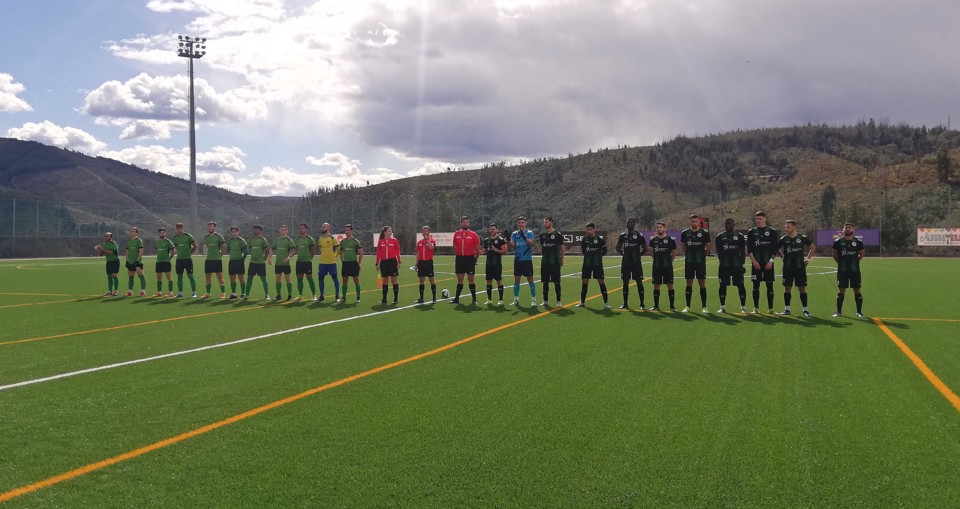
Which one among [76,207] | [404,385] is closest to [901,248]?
[404,385]

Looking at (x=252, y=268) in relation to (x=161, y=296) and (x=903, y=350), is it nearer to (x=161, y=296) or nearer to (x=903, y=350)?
(x=161, y=296)

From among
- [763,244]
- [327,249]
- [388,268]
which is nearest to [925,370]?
[763,244]

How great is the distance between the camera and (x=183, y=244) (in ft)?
64.7

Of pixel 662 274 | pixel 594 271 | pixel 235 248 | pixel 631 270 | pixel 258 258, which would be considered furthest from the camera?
pixel 235 248

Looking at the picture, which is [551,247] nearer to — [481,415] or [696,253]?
[696,253]

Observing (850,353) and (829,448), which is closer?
(829,448)

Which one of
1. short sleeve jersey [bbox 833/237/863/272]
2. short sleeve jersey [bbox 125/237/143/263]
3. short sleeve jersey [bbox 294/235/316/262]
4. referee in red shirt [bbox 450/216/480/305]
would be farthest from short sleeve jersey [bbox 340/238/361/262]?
short sleeve jersey [bbox 833/237/863/272]

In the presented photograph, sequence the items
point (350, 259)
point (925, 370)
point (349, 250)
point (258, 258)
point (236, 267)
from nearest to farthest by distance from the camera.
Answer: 1. point (925, 370)
2. point (350, 259)
3. point (349, 250)
4. point (258, 258)
5. point (236, 267)

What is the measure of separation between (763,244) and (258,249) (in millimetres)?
12310

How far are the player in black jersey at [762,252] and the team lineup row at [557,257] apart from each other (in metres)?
0.02

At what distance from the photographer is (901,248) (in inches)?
2170

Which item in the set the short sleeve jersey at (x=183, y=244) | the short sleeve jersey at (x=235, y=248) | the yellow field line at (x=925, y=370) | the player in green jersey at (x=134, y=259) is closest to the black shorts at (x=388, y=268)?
the short sleeve jersey at (x=235, y=248)

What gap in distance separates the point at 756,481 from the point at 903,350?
677 centimetres

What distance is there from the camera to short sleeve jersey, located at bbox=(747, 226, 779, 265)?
1475 cm
